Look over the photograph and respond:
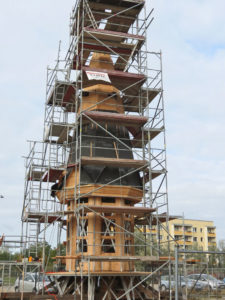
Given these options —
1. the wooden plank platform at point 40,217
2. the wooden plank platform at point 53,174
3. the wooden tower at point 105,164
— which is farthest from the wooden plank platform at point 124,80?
the wooden plank platform at point 40,217

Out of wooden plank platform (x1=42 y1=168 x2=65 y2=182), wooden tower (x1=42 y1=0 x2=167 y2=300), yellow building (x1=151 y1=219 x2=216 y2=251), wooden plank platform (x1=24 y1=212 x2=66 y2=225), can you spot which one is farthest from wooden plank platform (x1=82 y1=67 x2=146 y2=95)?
yellow building (x1=151 y1=219 x2=216 y2=251)

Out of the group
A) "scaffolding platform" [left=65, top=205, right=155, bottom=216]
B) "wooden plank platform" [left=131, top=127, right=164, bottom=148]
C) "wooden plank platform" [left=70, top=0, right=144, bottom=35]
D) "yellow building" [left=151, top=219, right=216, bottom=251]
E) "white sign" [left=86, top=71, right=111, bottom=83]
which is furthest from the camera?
"yellow building" [left=151, top=219, right=216, bottom=251]

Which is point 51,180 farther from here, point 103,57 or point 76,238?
point 103,57

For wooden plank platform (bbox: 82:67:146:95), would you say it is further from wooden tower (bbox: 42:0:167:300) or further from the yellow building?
the yellow building

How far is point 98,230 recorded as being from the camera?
80.6ft

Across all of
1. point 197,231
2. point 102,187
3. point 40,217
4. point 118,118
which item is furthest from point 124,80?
point 197,231

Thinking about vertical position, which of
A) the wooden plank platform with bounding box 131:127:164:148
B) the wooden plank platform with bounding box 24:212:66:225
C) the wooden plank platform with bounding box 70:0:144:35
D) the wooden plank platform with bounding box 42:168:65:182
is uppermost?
the wooden plank platform with bounding box 70:0:144:35

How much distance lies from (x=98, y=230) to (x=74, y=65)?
13.5 metres

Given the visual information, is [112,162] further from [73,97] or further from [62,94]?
[73,97]

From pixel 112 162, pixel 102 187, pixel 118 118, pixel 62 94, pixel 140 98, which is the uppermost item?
pixel 62 94

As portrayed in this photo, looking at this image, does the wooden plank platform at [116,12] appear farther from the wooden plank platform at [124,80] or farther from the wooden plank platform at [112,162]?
the wooden plank platform at [112,162]

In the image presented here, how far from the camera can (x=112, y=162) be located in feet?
81.4

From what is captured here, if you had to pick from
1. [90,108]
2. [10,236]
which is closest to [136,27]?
[90,108]

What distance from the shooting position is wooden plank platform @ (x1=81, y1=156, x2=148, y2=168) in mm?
24516
